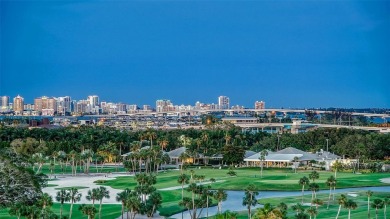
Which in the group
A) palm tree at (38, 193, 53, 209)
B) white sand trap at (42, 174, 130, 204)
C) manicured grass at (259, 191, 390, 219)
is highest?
palm tree at (38, 193, 53, 209)

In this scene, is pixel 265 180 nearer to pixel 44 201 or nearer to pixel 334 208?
pixel 334 208

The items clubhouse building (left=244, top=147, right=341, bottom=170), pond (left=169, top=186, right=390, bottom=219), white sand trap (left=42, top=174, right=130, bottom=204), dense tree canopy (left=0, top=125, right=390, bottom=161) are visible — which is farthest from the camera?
dense tree canopy (left=0, top=125, right=390, bottom=161)

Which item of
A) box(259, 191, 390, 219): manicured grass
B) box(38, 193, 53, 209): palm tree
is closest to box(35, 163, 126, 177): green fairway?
box(259, 191, 390, 219): manicured grass

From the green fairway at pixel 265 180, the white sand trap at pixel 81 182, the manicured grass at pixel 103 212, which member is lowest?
the manicured grass at pixel 103 212

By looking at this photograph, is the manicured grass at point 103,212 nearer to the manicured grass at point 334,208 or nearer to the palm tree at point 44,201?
the palm tree at point 44,201

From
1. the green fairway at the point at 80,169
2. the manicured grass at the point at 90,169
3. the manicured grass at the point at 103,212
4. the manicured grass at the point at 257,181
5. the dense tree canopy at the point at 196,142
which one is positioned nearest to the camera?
the manicured grass at the point at 103,212

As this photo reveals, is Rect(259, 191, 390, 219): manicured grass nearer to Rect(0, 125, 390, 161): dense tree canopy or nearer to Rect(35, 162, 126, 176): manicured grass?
Rect(0, 125, 390, 161): dense tree canopy

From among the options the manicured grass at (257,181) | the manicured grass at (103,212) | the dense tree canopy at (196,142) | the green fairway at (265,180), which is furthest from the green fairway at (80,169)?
the manicured grass at (103,212)

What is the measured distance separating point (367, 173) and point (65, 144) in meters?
58.4

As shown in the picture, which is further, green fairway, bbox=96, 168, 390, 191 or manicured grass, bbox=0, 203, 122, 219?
Answer: green fairway, bbox=96, 168, 390, 191

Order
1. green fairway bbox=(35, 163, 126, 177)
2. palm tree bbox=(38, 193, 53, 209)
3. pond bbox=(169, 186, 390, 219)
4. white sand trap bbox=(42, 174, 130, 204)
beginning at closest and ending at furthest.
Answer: palm tree bbox=(38, 193, 53, 209), pond bbox=(169, 186, 390, 219), white sand trap bbox=(42, 174, 130, 204), green fairway bbox=(35, 163, 126, 177)

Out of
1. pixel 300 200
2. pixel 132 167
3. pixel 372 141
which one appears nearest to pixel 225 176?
pixel 132 167

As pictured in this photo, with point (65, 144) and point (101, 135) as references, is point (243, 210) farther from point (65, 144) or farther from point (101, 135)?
point (101, 135)

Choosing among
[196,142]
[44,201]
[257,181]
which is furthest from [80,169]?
[44,201]
